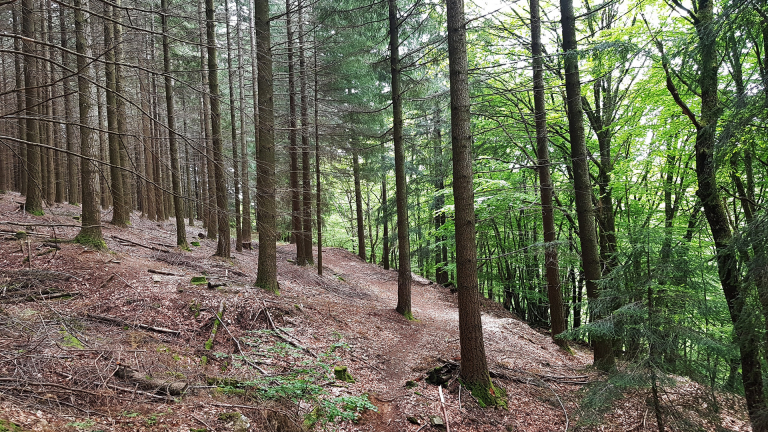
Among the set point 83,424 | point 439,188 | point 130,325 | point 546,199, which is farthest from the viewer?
point 439,188

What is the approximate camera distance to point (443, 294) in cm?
1816

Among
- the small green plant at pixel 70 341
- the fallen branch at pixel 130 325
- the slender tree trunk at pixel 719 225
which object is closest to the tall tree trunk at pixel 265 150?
the fallen branch at pixel 130 325

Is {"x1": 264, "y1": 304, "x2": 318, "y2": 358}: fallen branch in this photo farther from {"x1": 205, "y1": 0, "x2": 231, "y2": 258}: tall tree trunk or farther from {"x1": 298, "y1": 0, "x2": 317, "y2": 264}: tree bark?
{"x1": 298, "y1": 0, "x2": 317, "y2": 264}: tree bark

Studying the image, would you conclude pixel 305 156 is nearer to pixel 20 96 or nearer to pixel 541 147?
pixel 20 96

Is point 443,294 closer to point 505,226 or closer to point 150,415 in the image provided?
point 505,226

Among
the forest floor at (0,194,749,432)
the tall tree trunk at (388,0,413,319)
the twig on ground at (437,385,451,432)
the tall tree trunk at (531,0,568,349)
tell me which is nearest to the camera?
the forest floor at (0,194,749,432)

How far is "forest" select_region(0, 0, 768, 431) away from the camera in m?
4.61

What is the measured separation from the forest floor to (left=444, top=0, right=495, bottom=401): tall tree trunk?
1.90 feet

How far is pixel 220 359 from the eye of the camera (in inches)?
231

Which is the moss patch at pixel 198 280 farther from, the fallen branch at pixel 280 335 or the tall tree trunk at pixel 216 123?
the fallen branch at pixel 280 335

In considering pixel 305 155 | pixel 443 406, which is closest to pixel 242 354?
pixel 443 406

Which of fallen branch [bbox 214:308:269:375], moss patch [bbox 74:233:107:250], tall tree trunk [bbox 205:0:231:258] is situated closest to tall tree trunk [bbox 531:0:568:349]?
fallen branch [bbox 214:308:269:375]

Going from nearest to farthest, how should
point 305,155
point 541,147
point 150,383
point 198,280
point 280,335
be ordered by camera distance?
point 150,383, point 280,335, point 198,280, point 541,147, point 305,155

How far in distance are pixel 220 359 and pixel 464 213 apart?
4.44 m
